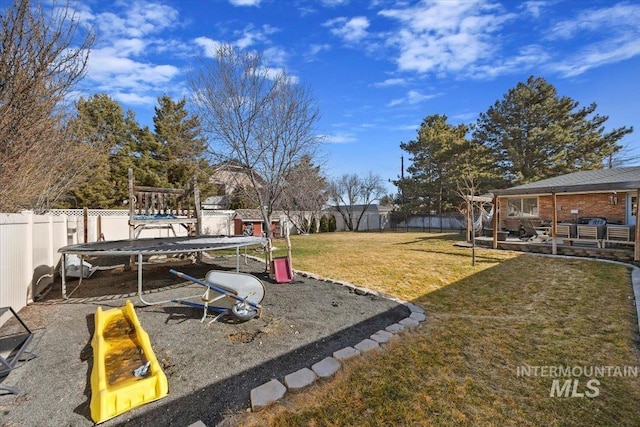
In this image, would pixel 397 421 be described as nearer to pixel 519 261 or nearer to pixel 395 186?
pixel 519 261

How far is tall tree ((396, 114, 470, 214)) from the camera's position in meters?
21.9

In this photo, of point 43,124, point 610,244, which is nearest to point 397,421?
point 43,124

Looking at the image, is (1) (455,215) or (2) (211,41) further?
(1) (455,215)

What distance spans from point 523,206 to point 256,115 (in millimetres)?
13951

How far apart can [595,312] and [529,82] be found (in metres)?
20.9

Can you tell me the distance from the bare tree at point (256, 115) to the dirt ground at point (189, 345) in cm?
461

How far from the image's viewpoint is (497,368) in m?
2.49

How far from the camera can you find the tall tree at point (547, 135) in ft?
59.0

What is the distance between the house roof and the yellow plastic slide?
10.3 meters

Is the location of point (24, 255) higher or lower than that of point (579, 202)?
lower

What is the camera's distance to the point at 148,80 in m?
7.88

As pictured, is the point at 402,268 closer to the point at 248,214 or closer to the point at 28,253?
the point at 28,253

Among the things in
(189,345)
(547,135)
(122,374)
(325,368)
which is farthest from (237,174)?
(547,135)

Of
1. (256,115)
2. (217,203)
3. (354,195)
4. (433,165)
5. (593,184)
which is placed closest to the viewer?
(593,184)
